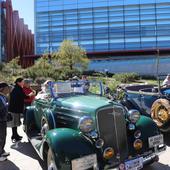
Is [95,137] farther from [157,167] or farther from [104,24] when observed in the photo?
[104,24]

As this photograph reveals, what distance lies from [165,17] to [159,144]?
2777 inches

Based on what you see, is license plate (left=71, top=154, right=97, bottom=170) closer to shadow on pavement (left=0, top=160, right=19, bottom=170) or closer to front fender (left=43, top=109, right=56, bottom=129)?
front fender (left=43, top=109, right=56, bottom=129)

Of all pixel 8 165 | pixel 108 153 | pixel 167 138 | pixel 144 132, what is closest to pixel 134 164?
pixel 108 153

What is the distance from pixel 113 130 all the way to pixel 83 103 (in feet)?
2.64

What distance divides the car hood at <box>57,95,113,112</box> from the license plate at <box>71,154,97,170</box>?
0.87 m

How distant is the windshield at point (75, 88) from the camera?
6.79 m

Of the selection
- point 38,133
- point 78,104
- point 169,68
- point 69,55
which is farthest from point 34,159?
point 169,68

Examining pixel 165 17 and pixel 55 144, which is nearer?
pixel 55 144

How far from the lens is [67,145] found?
16.8ft

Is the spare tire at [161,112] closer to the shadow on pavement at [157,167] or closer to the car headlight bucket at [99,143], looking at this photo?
the shadow on pavement at [157,167]

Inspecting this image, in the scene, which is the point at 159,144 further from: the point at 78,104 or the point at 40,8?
the point at 40,8

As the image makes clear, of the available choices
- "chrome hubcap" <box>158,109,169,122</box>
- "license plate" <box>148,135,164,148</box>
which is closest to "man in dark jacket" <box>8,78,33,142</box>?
"chrome hubcap" <box>158,109,169,122</box>

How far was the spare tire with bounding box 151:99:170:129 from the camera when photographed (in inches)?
312

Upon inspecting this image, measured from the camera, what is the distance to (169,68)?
61.8m
